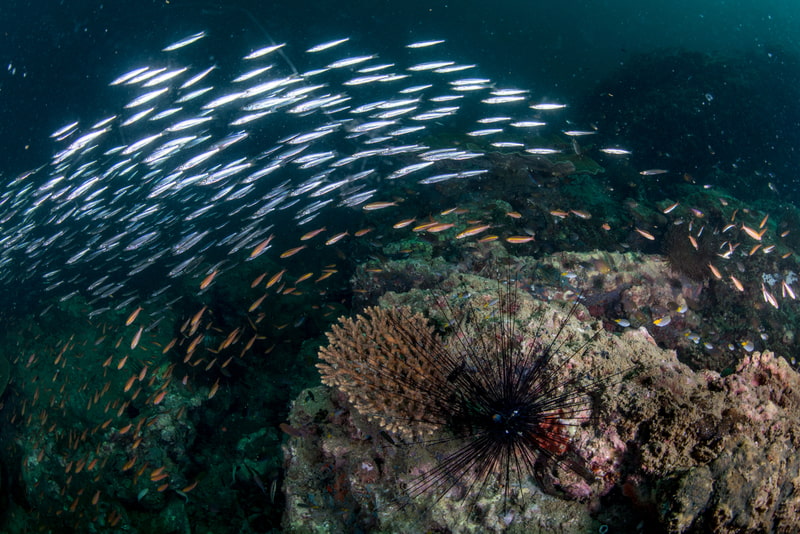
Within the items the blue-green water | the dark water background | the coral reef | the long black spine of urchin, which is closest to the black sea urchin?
the long black spine of urchin

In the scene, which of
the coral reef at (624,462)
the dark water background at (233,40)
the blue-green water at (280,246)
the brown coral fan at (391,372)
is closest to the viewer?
the coral reef at (624,462)

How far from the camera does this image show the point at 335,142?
2539cm

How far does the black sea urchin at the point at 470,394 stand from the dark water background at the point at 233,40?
17464 mm

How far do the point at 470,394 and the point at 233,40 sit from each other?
28.7m

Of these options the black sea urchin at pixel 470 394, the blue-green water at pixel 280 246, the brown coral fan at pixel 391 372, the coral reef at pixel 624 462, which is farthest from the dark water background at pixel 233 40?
the brown coral fan at pixel 391 372

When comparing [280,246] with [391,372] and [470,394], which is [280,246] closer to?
[391,372]

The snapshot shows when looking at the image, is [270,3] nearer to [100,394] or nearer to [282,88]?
[282,88]

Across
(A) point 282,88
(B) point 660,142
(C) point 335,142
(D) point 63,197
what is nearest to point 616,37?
(B) point 660,142

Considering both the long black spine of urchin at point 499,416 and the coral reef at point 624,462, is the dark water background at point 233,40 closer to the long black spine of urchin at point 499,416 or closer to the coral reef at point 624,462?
the coral reef at point 624,462

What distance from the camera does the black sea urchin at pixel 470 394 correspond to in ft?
10.2

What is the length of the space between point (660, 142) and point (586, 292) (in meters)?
→ 17.3

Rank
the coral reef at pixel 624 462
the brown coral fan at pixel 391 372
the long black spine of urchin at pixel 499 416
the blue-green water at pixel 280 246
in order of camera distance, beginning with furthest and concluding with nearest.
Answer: the blue-green water at pixel 280 246 → the brown coral fan at pixel 391 372 → the long black spine of urchin at pixel 499 416 → the coral reef at pixel 624 462

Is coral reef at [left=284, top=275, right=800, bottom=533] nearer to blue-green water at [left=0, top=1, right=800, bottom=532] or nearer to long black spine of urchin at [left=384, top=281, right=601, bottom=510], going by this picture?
long black spine of urchin at [left=384, top=281, right=601, bottom=510]

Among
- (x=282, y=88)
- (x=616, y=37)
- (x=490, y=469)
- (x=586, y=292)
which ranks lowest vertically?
(x=616, y=37)
